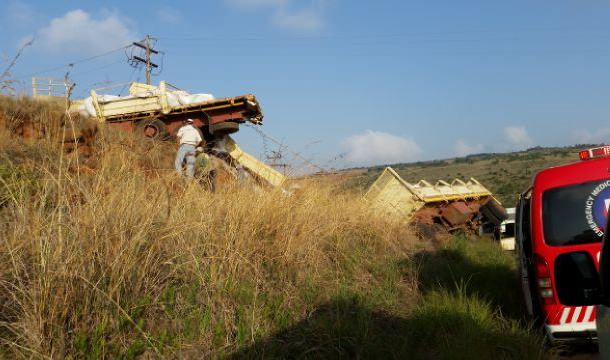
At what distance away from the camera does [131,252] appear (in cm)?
363

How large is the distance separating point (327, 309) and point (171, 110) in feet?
37.4

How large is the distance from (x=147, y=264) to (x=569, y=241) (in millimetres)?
3815

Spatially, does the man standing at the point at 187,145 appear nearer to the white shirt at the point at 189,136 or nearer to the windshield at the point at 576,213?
the white shirt at the point at 189,136

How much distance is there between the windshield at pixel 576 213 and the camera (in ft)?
14.7

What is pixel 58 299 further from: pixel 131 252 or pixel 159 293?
pixel 159 293

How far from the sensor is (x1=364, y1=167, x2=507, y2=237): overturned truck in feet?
40.7

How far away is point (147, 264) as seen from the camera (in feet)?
12.4

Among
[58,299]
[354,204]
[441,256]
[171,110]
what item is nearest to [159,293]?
[58,299]

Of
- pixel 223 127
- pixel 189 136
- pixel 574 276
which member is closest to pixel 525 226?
pixel 574 276

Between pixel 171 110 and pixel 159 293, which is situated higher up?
pixel 171 110

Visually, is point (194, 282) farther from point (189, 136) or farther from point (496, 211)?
point (496, 211)

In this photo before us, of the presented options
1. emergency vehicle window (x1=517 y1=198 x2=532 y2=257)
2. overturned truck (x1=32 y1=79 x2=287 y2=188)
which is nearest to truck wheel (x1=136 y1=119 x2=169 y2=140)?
overturned truck (x1=32 y1=79 x2=287 y2=188)

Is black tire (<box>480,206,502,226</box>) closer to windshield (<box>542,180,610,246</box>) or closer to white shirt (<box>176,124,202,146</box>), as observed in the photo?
white shirt (<box>176,124,202,146</box>)

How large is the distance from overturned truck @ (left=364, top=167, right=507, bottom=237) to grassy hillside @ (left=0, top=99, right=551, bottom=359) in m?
5.51
